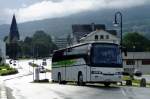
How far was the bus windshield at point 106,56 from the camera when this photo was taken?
32.2 meters

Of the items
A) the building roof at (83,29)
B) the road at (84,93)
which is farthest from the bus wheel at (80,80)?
the building roof at (83,29)

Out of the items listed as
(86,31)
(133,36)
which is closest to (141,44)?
(133,36)

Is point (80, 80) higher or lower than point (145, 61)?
lower

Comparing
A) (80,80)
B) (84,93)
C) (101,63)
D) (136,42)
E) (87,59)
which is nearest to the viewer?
(84,93)

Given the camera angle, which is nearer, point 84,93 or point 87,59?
point 84,93

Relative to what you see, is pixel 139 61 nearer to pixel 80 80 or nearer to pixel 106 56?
pixel 80 80

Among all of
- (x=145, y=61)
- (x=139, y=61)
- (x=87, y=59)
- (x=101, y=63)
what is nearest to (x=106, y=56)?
(x=101, y=63)

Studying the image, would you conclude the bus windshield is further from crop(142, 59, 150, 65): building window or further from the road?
crop(142, 59, 150, 65): building window

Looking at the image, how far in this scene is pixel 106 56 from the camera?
3234 cm

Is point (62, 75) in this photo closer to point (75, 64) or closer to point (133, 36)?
point (75, 64)

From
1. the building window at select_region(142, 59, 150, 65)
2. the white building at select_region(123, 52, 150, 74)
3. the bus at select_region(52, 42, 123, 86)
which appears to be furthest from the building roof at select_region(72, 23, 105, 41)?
the bus at select_region(52, 42, 123, 86)

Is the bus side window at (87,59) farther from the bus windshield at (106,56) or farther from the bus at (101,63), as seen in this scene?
the bus windshield at (106,56)

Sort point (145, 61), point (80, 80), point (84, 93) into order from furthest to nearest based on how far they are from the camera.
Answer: point (145, 61), point (80, 80), point (84, 93)

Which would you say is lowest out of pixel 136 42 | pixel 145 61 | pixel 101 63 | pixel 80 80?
pixel 80 80
